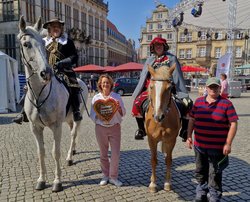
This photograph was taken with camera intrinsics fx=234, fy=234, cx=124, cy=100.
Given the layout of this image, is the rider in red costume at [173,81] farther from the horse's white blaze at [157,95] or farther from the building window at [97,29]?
the building window at [97,29]

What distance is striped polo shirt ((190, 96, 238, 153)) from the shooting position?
3.17 meters

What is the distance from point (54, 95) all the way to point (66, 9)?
4605 cm

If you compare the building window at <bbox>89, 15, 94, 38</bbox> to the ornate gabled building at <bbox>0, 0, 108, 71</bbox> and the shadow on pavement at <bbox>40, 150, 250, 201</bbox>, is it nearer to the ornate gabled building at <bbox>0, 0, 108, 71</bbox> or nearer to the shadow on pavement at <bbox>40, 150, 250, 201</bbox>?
the ornate gabled building at <bbox>0, 0, 108, 71</bbox>

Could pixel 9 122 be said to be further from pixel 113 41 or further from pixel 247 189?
→ pixel 113 41

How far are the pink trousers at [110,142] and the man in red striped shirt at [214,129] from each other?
4.45 ft

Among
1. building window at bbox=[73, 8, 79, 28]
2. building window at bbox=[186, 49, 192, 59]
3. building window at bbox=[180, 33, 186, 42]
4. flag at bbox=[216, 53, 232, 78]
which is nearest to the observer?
flag at bbox=[216, 53, 232, 78]

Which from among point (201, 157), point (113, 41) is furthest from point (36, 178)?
point (113, 41)

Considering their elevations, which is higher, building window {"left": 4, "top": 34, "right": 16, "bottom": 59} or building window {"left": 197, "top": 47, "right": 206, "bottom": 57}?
building window {"left": 197, "top": 47, "right": 206, "bottom": 57}

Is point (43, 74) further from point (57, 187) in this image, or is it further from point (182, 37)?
point (182, 37)

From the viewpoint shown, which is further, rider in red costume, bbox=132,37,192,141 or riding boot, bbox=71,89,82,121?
riding boot, bbox=71,89,82,121

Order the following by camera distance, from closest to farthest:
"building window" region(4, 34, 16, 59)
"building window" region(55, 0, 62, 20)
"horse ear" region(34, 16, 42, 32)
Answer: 1. "horse ear" region(34, 16, 42, 32)
2. "building window" region(4, 34, 16, 59)
3. "building window" region(55, 0, 62, 20)

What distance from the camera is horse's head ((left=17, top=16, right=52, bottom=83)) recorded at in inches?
128

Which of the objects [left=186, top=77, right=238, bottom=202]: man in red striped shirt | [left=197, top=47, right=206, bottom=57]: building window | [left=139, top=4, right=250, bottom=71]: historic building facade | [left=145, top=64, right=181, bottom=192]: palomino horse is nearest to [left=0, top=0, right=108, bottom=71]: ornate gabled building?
[left=139, top=4, right=250, bottom=71]: historic building facade

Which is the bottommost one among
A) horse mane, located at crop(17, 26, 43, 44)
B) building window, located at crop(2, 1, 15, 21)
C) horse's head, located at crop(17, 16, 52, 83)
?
horse's head, located at crop(17, 16, 52, 83)
